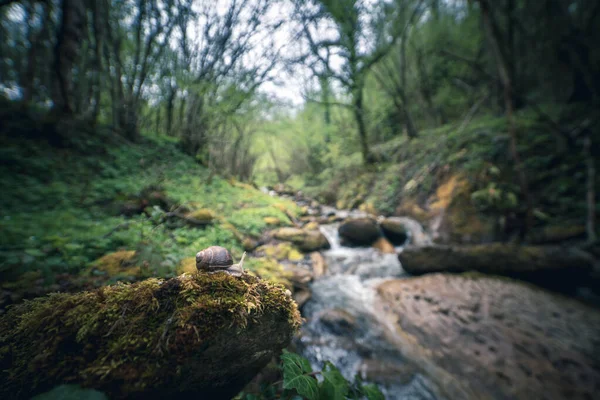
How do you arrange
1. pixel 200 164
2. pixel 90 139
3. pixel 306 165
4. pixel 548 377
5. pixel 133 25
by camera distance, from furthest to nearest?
pixel 306 165, pixel 200 164, pixel 133 25, pixel 90 139, pixel 548 377

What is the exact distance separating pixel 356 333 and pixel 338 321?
359 mm

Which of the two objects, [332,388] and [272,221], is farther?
[272,221]

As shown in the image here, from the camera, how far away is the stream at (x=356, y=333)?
2945 mm

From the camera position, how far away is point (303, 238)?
23.0 ft

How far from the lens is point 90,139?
293 inches

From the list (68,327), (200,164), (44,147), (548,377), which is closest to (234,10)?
(200,164)

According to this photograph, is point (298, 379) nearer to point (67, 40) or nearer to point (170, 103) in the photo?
point (67, 40)

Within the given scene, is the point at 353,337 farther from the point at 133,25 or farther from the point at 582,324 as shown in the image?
the point at 133,25

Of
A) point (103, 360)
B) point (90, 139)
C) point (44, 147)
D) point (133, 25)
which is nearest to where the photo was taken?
point (103, 360)

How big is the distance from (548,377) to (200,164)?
43.4 feet

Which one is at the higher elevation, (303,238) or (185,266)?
(185,266)

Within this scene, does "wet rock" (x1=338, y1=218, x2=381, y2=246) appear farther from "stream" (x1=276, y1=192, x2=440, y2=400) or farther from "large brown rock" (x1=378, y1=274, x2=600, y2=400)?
"large brown rock" (x1=378, y1=274, x2=600, y2=400)

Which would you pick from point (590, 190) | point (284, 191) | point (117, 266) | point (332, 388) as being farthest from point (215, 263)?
point (284, 191)

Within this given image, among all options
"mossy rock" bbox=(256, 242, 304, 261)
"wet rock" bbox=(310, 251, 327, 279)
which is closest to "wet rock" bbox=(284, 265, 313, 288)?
"wet rock" bbox=(310, 251, 327, 279)
